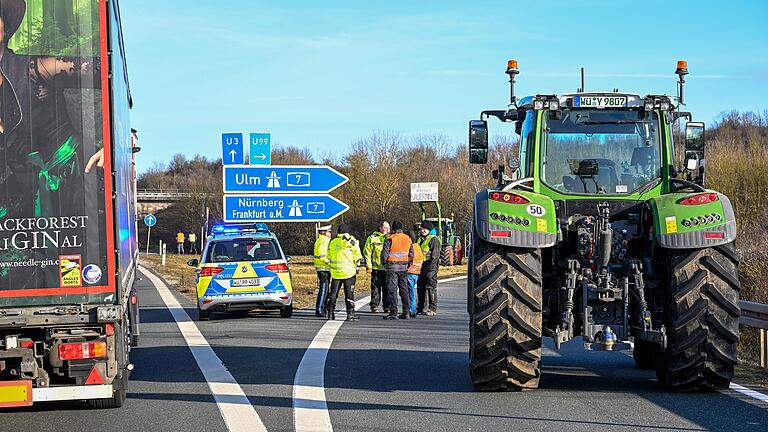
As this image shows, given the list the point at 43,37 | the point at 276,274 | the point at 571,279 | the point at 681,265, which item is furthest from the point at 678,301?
the point at 276,274

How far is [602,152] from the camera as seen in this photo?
10758 mm

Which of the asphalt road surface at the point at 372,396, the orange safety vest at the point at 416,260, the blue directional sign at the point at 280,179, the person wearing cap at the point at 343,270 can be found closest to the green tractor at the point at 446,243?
the blue directional sign at the point at 280,179

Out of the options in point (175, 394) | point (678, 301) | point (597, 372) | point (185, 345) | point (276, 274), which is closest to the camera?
point (678, 301)

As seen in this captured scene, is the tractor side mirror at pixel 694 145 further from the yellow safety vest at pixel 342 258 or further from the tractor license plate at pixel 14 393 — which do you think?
the yellow safety vest at pixel 342 258

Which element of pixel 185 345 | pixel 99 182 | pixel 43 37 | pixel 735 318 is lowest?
pixel 185 345

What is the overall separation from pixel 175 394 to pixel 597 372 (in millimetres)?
4469

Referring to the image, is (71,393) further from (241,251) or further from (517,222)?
(241,251)

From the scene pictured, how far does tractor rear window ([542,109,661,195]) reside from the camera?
10.7 meters

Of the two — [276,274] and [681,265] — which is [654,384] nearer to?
[681,265]

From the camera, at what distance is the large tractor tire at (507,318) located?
9.66 m

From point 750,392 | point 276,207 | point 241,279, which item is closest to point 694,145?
point 750,392

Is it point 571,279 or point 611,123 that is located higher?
point 611,123

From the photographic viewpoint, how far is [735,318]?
31.3 feet

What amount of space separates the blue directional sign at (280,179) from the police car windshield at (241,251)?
18.2 feet
